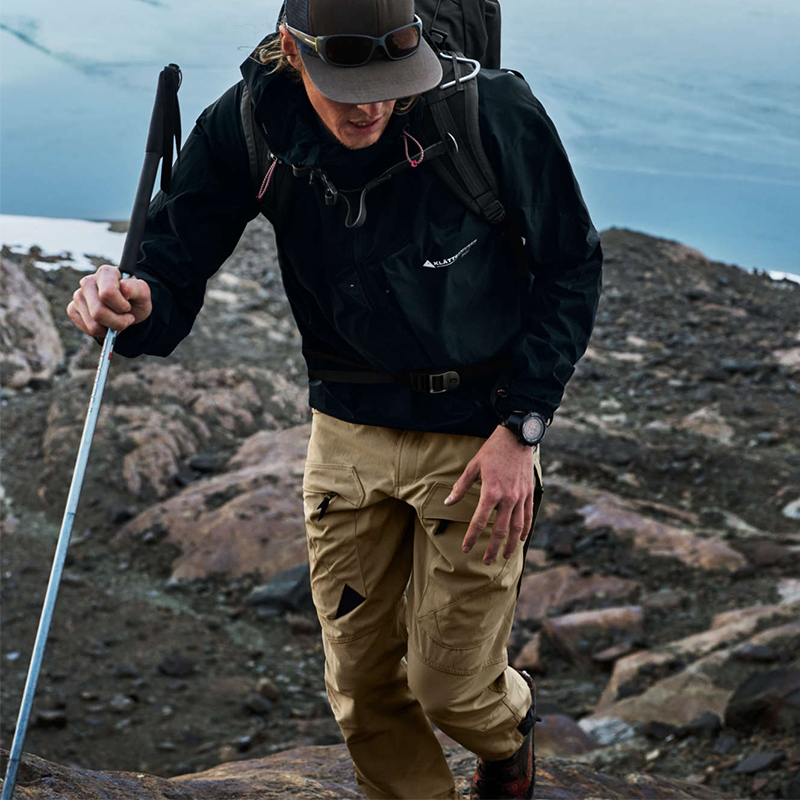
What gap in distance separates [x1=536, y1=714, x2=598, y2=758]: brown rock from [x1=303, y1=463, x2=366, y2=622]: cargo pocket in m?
2.63

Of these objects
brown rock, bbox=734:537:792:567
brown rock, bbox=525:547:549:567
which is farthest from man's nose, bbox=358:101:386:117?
brown rock, bbox=734:537:792:567

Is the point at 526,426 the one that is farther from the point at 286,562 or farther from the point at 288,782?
the point at 286,562

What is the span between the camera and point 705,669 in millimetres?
6117

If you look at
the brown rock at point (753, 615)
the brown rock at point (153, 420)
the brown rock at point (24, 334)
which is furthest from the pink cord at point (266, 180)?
the brown rock at point (24, 334)

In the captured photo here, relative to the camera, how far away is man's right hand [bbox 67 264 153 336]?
2.74 m

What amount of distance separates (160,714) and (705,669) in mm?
3621

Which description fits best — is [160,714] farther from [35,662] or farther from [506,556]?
[35,662]

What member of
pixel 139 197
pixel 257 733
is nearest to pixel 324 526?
pixel 139 197

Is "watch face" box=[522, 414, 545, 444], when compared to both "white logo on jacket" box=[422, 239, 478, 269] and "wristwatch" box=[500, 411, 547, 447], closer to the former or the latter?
"wristwatch" box=[500, 411, 547, 447]

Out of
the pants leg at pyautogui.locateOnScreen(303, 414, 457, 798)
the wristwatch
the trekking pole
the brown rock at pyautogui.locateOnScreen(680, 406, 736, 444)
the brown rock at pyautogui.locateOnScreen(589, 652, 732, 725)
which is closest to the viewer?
the trekking pole

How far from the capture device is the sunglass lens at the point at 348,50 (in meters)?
2.71

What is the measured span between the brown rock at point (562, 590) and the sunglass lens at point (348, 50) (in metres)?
5.61

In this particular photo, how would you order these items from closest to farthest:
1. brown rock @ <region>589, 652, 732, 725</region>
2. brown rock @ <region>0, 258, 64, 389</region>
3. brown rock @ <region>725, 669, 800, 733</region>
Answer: brown rock @ <region>725, 669, 800, 733</region> < brown rock @ <region>589, 652, 732, 725</region> < brown rock @ <region>0, 258, 64, 389</region>

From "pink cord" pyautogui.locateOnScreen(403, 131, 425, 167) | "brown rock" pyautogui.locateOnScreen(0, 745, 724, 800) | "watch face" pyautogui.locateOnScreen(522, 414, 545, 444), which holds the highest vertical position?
"pink cord" pyautogui.locateOnScreen(403, 131, 425, 167)
